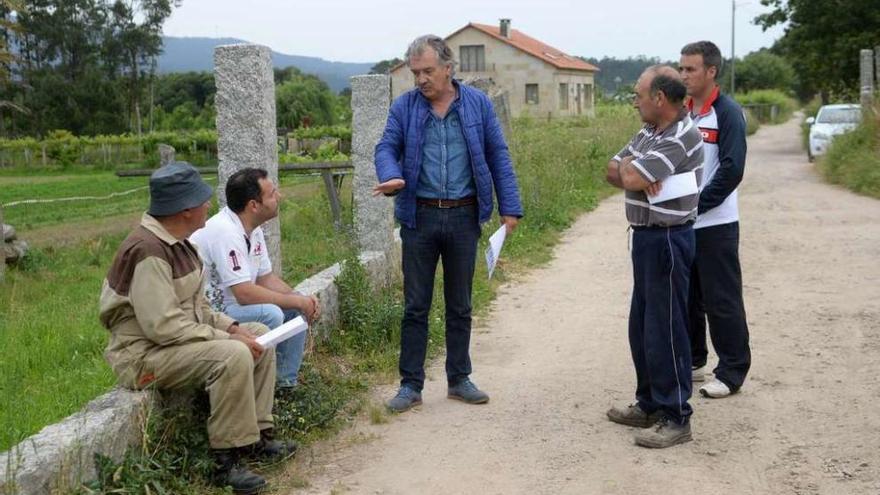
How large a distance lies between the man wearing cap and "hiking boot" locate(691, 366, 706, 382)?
289 centimetres

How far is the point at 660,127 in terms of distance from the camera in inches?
185

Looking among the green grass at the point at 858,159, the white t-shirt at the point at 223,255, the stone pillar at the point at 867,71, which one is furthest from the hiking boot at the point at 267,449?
the stone pillar at the point at 867,71

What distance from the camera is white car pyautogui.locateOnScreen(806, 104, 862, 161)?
868 inches

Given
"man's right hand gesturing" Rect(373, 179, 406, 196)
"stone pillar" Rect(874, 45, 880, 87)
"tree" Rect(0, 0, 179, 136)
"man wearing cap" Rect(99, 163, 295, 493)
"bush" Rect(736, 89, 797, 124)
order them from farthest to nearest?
"tree" Rect(0, 0, 179, 136), "bush" Rect(736, 89, 797, 124), "stone pillar" Rect(874, 45, 880, 87), "man's right hand gesturing" Rect(373, 179, 406, 196), "man wearing cap" Rect(99, 163, 295, 493)

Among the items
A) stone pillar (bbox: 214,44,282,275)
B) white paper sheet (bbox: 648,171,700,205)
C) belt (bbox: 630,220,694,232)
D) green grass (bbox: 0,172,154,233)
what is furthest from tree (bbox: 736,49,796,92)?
white paper sheet (bbox: 648,171,700,205)

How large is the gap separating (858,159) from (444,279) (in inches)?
559

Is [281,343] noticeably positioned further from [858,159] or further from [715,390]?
[858,159]

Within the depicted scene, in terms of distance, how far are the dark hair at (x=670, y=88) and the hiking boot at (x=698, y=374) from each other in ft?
6.51

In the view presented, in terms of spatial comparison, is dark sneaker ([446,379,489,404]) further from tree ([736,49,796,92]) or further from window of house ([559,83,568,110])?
tree ([736,49,796,92])

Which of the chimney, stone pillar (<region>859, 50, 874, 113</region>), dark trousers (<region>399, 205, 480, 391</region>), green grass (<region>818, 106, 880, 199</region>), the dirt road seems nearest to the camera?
the dirt road

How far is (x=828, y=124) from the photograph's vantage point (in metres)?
22.8

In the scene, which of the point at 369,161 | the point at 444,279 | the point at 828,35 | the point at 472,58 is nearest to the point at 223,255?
the point at 444,279

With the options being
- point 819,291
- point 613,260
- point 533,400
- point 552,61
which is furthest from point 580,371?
point 552,61

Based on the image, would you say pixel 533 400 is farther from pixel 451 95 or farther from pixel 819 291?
pixel 819 291
